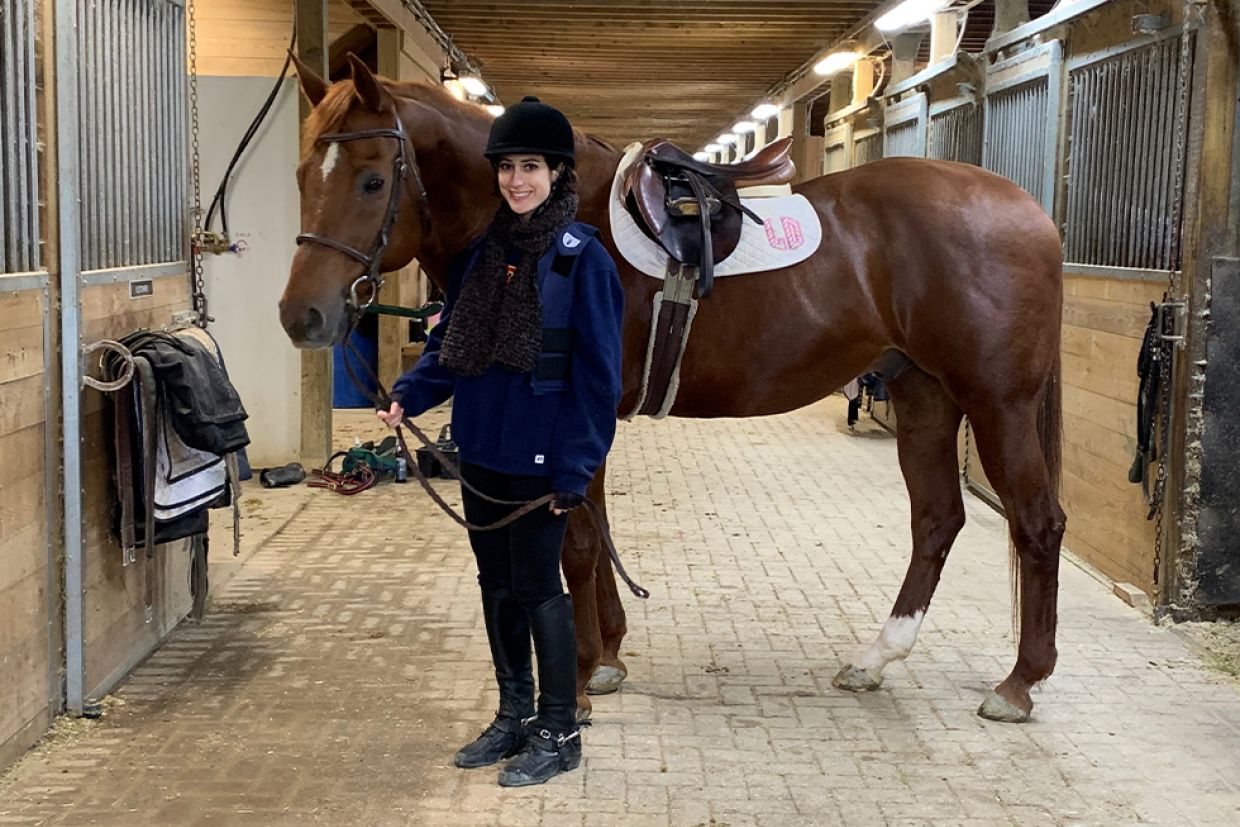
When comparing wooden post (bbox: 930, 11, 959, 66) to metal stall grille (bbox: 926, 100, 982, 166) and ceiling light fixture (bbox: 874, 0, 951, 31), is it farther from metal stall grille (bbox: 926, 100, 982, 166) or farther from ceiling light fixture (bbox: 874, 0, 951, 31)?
metal stall grille (bbox: 926, 100, 982, 166)

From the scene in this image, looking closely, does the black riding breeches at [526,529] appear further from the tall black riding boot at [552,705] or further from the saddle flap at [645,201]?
the saddle flap at [645,201]

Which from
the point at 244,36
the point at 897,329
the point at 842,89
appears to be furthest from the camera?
the point at 842,89

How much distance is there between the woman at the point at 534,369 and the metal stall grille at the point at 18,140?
88 cm

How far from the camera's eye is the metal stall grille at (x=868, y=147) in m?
8.88

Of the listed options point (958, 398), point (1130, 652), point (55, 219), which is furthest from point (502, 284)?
point (1130, 652)

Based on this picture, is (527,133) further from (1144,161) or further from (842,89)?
(842,89)

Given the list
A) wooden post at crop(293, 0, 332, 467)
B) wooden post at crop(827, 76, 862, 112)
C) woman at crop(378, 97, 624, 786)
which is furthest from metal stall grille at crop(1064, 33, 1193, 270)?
wooden post at crop(827, 76, 862, 112)

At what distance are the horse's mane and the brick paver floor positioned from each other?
143 centimetres

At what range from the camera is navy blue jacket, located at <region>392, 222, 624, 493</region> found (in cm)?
254

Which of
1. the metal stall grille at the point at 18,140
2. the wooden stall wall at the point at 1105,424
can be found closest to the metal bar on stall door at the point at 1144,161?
the wooden stall wall at the point at 1105,424

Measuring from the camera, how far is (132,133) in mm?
3363

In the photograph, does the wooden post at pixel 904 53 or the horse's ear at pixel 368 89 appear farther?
the wooden post at pixel 904 53

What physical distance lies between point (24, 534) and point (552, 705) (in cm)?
124

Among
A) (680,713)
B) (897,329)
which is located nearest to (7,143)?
(680,713)
